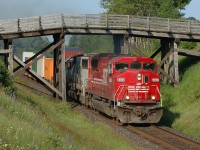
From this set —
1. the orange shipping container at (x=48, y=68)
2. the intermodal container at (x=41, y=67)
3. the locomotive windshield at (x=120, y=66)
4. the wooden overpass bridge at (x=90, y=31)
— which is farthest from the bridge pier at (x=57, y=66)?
the intermodal container at (x=41, y=67)

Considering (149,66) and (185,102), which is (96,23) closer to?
(185,102)

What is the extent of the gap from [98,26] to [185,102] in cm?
851

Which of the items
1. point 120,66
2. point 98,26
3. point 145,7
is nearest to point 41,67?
point 145,7

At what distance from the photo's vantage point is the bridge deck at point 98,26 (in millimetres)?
31812

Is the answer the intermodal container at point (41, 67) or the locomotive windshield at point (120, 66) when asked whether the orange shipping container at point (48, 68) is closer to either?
the intermodal container at point (41, 67)

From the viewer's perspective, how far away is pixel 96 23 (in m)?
33.4

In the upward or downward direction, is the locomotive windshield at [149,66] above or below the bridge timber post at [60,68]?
above

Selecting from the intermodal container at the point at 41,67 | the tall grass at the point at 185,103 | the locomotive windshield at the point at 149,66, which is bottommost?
the intermodal container at the point at 41,67

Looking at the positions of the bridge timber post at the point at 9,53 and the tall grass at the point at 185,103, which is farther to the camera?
the bridge timber post at the point at 9,53

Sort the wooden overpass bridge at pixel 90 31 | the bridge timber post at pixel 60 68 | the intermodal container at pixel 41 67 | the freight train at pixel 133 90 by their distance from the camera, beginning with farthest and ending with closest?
the intermodal container at pixel 41 67 → the bridge timber post at pixel 60 68 → the wooden overpass bridge at pixel 90 31 → the freight train at pixel 133 90

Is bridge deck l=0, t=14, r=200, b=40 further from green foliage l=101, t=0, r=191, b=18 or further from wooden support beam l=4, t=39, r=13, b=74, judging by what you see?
green foliage l=101, t=0, r=191, b=18

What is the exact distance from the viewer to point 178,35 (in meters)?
34.6

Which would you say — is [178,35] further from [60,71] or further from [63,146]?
[63,146]

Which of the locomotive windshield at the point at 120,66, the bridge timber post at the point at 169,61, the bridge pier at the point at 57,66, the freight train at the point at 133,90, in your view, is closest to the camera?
the freight train at the point at 133,90
